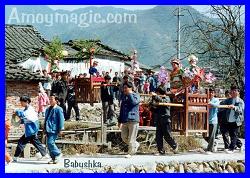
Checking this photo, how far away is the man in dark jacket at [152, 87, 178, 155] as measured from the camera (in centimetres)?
1894

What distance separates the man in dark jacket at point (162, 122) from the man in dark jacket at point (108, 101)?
5.05ft

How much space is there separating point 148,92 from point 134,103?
1.64 meters

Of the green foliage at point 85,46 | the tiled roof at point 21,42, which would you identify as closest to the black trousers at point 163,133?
the green foliage at point 85,46

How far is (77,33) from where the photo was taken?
19.0 m

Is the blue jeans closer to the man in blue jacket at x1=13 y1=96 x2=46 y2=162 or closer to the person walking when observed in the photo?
the man in blue jacket at x1=13 y1=96 x2=46 y2=162

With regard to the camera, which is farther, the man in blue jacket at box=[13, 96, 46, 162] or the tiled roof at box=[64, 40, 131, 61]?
the tiled roof at box=[64, 40, 131, 61]

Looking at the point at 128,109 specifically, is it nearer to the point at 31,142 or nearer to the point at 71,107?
the point at 31,142

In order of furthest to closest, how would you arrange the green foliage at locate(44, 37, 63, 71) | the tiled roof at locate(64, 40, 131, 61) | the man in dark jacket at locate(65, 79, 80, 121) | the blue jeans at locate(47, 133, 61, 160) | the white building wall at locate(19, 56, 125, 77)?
1. the man in dark jacket at locate(65, 79, 80, 121)
2. the white building wall at locate(19, 56, 125, 77)
3. the green foliage at locate(44, 37, 63, 71)
4. the tiled roof at locate(64, 40, 131, 61)
5. the blue jeans at locate(47, 133, 61, 160)

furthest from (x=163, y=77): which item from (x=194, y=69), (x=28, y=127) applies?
(x=28, y=127)

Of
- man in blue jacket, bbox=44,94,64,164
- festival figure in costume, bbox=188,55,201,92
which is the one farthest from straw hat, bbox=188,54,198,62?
man in blue jacket, bbox=44,94,64,164

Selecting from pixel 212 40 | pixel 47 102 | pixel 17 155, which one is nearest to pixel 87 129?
pixel 47 102

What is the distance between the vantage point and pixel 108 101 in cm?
2056

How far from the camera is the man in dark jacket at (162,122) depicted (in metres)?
18.9

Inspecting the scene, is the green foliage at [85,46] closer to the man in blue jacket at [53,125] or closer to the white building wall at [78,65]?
the white building wall at [78,65]
